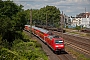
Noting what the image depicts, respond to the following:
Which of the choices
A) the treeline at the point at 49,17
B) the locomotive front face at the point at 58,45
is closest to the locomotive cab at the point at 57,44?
the locomotive front face at the point at 58,45

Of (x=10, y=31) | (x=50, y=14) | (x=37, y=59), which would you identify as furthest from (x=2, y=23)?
(x=50, y=14)

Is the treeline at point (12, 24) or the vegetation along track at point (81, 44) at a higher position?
the treeline at point (12, 24)

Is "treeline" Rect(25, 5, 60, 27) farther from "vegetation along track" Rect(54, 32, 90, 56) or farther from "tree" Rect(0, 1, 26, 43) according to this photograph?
"tree" Rect(0, 1, 26, 43)

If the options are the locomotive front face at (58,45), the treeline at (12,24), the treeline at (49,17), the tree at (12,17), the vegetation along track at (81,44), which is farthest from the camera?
the treeline at (49,17)

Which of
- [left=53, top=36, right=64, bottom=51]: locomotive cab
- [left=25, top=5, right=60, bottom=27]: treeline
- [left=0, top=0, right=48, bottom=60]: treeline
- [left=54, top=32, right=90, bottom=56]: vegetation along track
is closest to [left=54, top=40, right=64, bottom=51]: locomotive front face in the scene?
[left=53, top=36, right=64, bottom=51]: locomotive cab

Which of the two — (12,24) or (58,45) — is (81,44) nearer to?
(58,45)

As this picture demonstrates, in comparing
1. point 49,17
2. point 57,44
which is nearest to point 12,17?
point 57,44

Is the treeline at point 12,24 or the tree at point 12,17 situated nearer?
the treeline at point 12,24

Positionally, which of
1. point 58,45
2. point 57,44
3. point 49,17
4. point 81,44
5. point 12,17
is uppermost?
point 12,17

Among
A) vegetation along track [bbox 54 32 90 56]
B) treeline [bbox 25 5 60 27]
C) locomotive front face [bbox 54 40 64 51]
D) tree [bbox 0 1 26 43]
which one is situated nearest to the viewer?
tree [bbox 0 1 26 43]

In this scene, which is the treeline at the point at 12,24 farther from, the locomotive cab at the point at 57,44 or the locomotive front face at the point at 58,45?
the locomotive front face at the point at 58,45

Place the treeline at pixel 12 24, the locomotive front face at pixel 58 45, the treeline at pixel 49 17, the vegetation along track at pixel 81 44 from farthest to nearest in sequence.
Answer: the treeline at pixel 49 17, the vegetation along track at pixel 81 44, the locomotive front face at pixel 58 45, the treeline at pixel 12 24

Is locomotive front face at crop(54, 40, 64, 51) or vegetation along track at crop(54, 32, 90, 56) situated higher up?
locomotive front face at crop(54, 40, 64, 51)

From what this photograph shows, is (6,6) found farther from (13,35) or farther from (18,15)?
(13,35)
